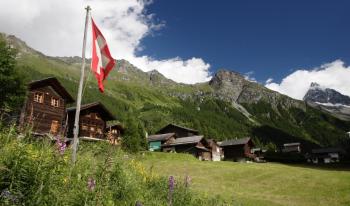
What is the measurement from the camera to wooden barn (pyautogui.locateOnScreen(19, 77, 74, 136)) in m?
49.8

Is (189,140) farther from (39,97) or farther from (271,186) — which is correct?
(271,186)

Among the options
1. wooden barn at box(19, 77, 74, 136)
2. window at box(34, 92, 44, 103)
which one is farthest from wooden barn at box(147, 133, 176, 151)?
window at box(34, 92, 44, 103)

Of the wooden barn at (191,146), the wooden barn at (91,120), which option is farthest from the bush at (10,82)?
the wooden barn at (191,146)

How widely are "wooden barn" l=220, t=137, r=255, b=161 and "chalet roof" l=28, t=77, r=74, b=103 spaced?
6019 centimetres

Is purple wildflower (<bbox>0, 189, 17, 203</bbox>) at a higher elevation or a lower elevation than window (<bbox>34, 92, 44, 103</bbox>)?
lower

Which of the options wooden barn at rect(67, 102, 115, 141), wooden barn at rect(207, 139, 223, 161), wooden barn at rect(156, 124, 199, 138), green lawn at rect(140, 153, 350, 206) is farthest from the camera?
wooden barn at rect(156, 124, 199, 138)

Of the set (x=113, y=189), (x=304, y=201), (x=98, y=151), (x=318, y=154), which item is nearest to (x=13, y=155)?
(x=113, y=189)

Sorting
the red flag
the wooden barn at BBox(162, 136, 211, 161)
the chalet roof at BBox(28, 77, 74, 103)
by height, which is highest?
the chalet roof at BBox(28, 77, 74, 103)

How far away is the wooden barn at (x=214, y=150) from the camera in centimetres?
9538

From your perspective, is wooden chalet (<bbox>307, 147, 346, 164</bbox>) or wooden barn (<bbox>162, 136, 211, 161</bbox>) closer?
wooden barn (<bbox>162, 136, 211, 161</bbox>)

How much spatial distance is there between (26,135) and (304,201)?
22118 mm

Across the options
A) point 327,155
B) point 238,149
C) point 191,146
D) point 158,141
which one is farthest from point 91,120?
point 327,155

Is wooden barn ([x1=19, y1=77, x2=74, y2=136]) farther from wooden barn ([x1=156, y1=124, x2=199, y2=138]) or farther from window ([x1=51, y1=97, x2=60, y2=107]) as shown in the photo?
wooden barn ([x1=156, y1=124, x2=199, y2=138])

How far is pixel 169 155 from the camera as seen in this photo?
6175 cm
